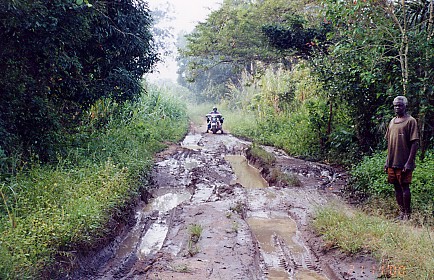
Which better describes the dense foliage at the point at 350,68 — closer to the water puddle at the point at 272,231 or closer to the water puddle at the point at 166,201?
the water puddle at the point at 272,231

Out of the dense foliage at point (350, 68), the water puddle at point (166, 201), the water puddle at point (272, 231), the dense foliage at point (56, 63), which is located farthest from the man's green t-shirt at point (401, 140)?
the dense foliage at point (56, 63)

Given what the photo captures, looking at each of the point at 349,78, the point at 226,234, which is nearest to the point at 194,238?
the point at 226,234

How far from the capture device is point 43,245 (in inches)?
162

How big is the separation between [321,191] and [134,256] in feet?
14.9

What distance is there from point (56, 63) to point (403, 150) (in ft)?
19.3

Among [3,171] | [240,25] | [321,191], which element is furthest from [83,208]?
[240,25]

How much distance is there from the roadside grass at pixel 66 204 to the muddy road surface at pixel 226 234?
0.36m

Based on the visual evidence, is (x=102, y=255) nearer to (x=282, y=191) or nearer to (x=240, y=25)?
(x=282, y=191)

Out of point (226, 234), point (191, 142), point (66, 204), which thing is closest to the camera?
point (66, 204)

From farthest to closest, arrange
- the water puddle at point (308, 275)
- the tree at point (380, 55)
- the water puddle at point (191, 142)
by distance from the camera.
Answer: the water puddle at point (191, 142) → the tree at point (380, 55) → the water puddle at point (308, 275)

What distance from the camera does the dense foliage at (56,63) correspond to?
6.10 meters

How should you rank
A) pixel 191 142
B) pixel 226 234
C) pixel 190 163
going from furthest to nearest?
pixel 191 142 → pixel 190 163 → pixel 226 234

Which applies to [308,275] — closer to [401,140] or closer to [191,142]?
[401,140]

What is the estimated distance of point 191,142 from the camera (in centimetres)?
1702
